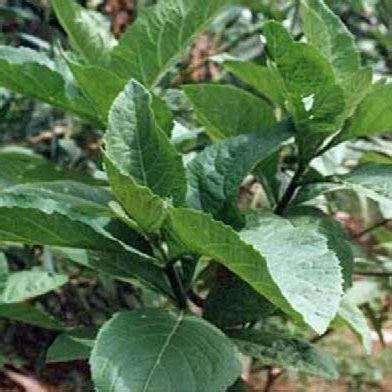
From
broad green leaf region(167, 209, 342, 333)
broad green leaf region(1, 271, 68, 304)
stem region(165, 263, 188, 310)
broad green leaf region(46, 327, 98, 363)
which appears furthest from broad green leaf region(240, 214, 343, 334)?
broad green leaf region(1, 271, 68, 304)

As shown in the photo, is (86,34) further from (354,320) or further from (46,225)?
(354,320)

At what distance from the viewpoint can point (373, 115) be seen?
89cm

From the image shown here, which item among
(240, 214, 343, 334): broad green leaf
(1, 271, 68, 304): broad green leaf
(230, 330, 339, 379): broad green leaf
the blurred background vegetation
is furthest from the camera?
the blurred background vegetation

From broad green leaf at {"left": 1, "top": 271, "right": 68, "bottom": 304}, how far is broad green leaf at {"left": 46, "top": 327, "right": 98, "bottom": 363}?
0.36 feet

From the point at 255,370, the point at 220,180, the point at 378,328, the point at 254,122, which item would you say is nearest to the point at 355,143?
the point at 378,328

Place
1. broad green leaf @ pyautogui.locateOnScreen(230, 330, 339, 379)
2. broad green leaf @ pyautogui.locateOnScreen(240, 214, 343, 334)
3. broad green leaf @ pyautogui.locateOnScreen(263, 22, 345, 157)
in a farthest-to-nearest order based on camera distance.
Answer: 1. broad green leaf @ pyautogui.locateOnScreen(230, 330, 339, 379)
2. broad green leaf @ pyautogui.locateOnScreen(263, 22, 345, 157)
3. broad green leaf @ pyautogui.locateOnScreen(240, 214, 343, 334)

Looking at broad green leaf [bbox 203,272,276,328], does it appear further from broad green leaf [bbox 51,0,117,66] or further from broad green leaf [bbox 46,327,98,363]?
broad green leaf [bbox 51,0,117,66]

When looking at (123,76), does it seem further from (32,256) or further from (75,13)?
(32,256)

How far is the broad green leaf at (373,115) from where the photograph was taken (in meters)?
0.87

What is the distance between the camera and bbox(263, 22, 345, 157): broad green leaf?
2.61 feet

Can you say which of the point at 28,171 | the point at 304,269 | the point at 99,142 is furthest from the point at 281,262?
the point at 99,142

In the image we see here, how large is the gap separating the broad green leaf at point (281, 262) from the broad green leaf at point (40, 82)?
8.8 inches

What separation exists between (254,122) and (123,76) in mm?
147

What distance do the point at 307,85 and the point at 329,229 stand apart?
0.57 feet
